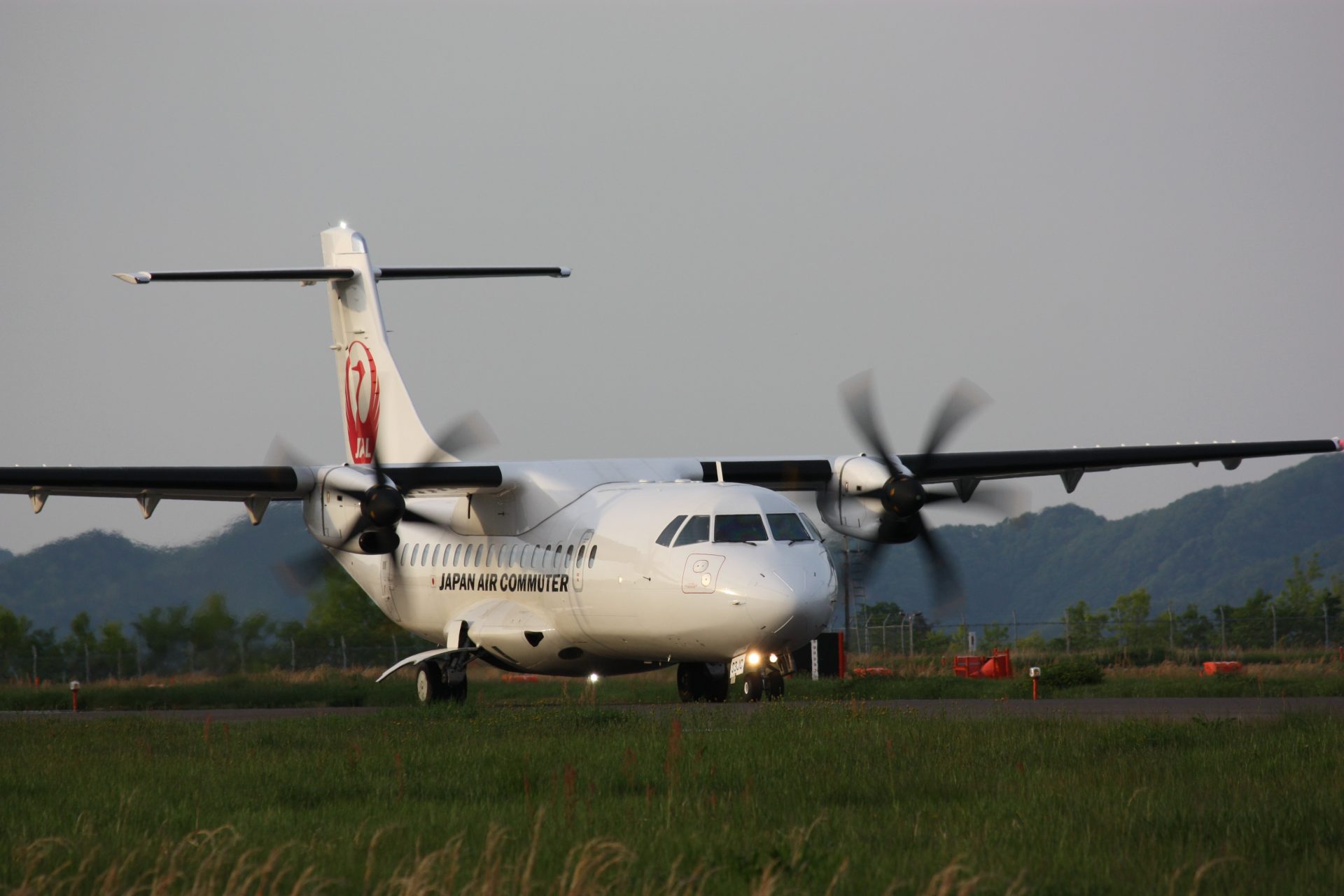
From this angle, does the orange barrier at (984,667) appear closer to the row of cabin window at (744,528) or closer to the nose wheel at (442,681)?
the nose wheel at (442,681)

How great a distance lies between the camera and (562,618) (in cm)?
2169

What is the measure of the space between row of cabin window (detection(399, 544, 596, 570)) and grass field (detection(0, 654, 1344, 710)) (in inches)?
83.1

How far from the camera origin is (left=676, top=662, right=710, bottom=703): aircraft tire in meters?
22.7

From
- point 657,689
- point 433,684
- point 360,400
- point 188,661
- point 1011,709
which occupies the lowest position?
point 1011,709

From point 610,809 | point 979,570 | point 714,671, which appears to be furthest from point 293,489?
point 979,570

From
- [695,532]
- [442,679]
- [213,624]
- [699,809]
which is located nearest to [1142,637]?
[213,624]

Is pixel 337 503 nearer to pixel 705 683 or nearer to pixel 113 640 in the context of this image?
pixel 705 683

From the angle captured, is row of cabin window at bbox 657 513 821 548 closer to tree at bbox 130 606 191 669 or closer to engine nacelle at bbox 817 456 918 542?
engine nacelle at bbox 817 456 918 542

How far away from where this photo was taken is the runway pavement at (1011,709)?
54.5ft

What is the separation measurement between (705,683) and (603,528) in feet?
10.8

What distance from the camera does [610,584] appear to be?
20.4 metres

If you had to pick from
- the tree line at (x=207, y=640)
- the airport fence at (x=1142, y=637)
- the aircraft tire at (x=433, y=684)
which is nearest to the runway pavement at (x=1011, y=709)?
the aircraft tire at (x=433, y=684)

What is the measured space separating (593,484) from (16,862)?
15307 mm

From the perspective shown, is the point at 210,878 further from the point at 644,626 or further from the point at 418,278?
the point at 418,278
